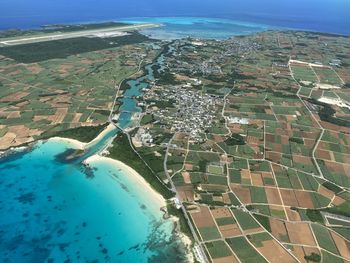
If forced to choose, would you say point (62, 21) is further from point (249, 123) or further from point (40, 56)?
point (249, 123)

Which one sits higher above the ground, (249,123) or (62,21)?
(249,123)

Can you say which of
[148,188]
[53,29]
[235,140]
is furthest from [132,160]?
[53,29]

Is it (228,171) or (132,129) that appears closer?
(228,171)

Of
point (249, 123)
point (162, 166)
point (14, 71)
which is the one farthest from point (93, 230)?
point (14, 71)

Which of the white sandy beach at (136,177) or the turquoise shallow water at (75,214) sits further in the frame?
the white sandy beach at (136,177)

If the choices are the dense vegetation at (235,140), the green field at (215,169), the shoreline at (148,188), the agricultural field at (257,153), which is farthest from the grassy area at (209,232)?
the dense vegetation at (235,140)

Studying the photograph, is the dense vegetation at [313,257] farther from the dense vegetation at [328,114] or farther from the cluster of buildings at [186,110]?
the dense vegetation at [328,114]
